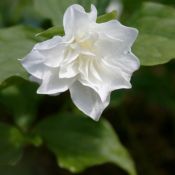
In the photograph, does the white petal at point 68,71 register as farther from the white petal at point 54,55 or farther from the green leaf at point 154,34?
the green leaf at point 154,34

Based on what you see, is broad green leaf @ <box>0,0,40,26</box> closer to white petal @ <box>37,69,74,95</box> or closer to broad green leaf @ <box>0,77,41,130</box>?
broad green leaf @ <box>0,77,41,130</box>

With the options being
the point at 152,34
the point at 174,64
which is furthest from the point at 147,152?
the point at 152,34

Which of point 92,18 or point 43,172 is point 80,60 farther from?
point 43,172

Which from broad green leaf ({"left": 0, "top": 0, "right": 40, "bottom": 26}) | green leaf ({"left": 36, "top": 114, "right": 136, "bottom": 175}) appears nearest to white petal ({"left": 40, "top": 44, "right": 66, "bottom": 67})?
green leaf ({"left": 36, "top": 114, "right": 136, "bottom": 175})

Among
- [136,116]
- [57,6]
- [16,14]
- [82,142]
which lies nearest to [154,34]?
[57,6]

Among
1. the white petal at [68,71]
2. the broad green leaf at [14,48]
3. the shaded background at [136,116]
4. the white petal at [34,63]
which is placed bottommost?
the shaded background at [136,116]

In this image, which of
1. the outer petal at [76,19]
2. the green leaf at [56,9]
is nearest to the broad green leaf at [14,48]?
the green leaf at [56,9]

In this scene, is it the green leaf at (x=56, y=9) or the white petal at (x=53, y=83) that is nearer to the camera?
the white petal at (x=53, y=83)
